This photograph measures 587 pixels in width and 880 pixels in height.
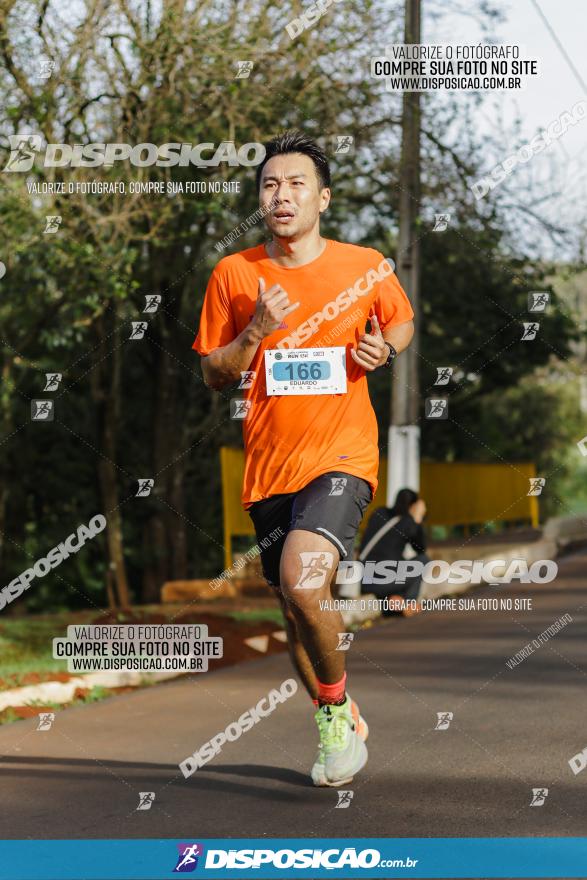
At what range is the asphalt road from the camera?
4938mm

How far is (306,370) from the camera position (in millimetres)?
5234

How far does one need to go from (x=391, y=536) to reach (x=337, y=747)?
811cm

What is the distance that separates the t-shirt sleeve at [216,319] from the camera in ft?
17.9

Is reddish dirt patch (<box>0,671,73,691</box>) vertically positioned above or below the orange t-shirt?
below

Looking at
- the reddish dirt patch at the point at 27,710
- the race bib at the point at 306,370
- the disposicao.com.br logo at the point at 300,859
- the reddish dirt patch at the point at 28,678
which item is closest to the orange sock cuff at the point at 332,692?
the disposicao.com.br logo at the point at 300,859

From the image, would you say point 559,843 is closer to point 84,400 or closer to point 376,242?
point 376,242

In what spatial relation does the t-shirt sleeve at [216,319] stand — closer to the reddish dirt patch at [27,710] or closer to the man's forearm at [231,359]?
the man's forearm at [231,359]

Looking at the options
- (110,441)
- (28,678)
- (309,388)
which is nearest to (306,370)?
→ (309,388)

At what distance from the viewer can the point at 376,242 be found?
1953 cm

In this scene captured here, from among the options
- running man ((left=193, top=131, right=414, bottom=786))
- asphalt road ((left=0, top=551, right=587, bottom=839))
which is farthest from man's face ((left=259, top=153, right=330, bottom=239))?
asphalt road ((left=0, top=551, right=587, bottom=839))

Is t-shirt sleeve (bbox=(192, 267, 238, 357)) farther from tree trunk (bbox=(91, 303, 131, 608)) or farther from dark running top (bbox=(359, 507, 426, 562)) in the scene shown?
tree trunk (bbox=(91, 303, 131, 608))

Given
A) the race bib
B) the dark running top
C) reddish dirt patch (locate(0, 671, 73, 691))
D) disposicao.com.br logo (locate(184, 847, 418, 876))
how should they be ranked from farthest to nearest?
1. the dark running top
2. reddish dirt patch (locate(0, 671, 73, 691))
3. the race bib
4. disposicao.com.br logo (locate(184, 847, 418, 876))

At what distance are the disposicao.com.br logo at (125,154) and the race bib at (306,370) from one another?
7.07 m

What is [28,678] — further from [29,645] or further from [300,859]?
[300,859]
